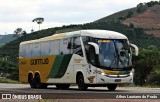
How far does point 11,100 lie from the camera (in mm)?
16797

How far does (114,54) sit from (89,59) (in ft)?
4.33

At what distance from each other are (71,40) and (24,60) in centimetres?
811

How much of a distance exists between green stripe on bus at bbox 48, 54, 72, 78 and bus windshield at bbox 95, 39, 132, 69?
2593 mm

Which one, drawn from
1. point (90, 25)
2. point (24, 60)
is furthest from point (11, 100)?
point (90, 25)

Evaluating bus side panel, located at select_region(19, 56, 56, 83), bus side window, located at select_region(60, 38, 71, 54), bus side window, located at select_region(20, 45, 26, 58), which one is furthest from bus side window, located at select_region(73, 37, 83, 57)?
bus side window, located at select_region(20, 45, 26, 58)

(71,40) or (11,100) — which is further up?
(71,40)

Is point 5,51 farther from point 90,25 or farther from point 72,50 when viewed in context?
point 72,50

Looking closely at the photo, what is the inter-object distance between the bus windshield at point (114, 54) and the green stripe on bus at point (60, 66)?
2.59 metres

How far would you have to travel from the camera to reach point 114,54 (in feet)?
83.5

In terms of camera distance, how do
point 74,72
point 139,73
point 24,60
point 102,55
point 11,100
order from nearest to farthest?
point 11,100
point 102,55
point 74,72
point 24,60
point 139,73

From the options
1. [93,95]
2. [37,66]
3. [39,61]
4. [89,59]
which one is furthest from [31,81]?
[93,95]

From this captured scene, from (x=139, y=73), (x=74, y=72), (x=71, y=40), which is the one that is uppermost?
(x=71, y=40)

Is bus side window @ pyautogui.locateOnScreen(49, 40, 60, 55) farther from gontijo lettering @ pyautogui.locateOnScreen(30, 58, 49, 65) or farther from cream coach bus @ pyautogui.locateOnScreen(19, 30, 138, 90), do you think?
gontijo lettering @ pyautogui.locateOnScreen(30, 58, 49, 65)

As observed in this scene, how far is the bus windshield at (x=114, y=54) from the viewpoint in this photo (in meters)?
25.2
